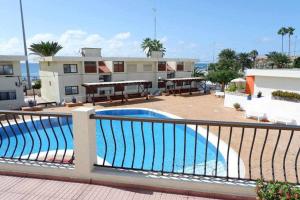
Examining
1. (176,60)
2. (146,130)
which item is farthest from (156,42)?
(146,130)

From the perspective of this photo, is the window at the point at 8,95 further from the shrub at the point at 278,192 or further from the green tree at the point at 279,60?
the green tree at the point at 279,60

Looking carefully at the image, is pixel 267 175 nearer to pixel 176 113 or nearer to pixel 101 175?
pixel 101 175

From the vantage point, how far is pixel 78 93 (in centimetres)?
2984

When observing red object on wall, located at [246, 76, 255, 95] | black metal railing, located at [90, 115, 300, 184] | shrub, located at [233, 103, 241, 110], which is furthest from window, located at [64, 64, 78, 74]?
red object on wall, located at [246, 76, 255, 95]

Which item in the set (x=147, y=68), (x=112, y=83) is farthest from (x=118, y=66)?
(x=147, y=68)

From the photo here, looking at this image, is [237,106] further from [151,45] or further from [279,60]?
[279,60]

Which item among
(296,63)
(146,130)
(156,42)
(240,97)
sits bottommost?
(146,130)

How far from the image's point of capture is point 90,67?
1191 inches

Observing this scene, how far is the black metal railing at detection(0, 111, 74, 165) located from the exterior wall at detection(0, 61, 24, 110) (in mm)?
7463

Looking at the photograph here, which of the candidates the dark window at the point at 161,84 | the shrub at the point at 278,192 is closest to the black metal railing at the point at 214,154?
the shrub at the point at 278,192

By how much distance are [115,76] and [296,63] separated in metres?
45.7

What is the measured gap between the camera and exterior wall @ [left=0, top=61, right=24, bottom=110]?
79.5 feet

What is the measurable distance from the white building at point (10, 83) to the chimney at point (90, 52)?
7.52m

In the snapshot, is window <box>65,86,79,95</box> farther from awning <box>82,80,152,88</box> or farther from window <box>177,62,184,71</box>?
window <box>177,62,184,71</box>
